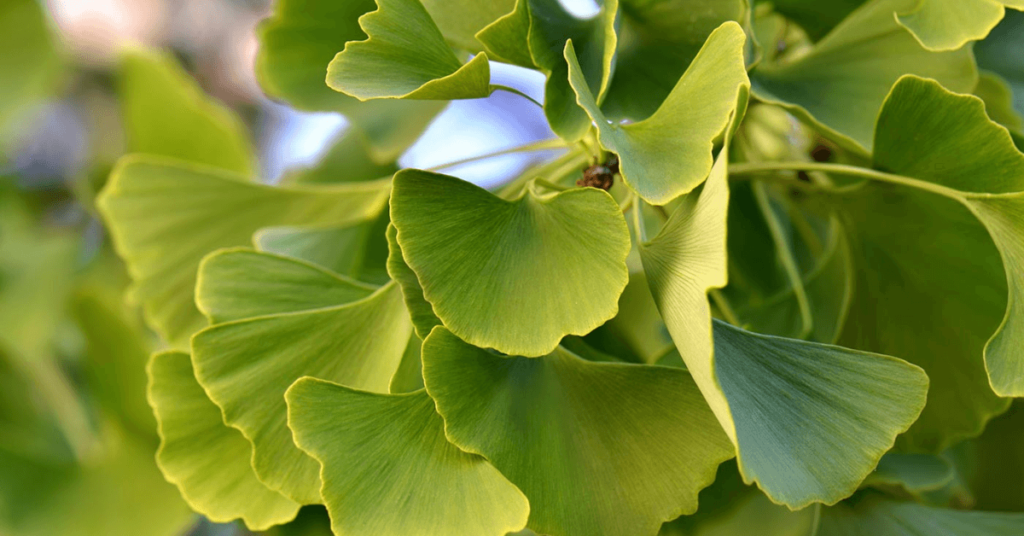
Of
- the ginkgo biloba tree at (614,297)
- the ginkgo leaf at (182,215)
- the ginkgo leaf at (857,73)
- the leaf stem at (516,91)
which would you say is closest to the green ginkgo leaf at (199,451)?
the ginkgo biloba tree at (614,297)

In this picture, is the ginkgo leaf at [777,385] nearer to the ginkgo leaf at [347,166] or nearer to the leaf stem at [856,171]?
the leaf stem at [856,171]

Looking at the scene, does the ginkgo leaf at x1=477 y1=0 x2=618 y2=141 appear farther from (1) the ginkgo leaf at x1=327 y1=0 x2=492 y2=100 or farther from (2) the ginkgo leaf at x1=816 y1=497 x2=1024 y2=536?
(2) the ginkgo leaf at x1=816 y1=497 x2=1024 y2=536

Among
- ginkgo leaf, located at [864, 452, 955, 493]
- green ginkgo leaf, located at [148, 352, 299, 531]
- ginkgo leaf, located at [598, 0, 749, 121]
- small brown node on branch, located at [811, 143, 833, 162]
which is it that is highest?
ginkgo leaf, located at [598, 0, 749, 121]

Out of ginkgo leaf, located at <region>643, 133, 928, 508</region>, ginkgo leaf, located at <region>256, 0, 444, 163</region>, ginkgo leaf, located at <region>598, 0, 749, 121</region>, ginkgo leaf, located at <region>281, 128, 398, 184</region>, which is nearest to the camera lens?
ginkgo leaf, located at <region>643, 133, 928, 508</region>

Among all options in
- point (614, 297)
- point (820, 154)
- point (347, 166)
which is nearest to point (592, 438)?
point (614, 297)

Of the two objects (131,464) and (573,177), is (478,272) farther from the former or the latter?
(131,464)

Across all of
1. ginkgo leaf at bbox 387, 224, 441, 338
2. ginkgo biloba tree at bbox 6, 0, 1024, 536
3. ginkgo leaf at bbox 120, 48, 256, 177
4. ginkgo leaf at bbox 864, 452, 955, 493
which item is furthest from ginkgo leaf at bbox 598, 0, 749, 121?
ginkgo leaf at bbox 120, 48, 256, 177
